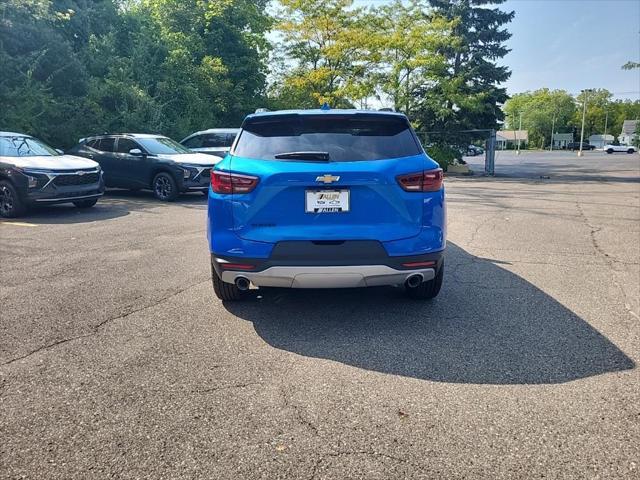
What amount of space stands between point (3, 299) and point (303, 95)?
82.8 feet

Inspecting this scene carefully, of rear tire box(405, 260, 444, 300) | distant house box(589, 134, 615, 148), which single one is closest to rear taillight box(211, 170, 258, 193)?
rear tire box(405, 260, 444, 300)

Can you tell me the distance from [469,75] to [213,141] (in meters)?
16.2

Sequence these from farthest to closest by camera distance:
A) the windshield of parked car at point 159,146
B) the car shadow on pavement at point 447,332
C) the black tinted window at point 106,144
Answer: the black tinted window at point 106,144 → the windshield of parked car at point 159,146 → the car shadow on pavement at point 447,332

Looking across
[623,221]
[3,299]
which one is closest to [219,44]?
[623,221]

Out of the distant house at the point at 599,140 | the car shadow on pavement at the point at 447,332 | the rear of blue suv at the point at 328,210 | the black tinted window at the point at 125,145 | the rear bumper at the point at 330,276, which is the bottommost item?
the car shadow on pavement at the point at 447,332

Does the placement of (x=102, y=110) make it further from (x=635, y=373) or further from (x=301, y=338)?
(x=635, y=373)

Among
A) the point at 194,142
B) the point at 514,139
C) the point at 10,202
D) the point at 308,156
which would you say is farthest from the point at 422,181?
the point at 514,139

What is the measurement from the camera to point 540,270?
6008 millimetres

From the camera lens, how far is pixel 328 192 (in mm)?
3762

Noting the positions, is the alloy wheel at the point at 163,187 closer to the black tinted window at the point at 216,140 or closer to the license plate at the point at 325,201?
the black tinted window at the point at 216,140

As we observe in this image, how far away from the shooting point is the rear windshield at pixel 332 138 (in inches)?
156

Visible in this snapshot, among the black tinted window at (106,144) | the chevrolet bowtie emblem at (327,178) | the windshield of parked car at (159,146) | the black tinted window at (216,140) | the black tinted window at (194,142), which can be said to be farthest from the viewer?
the black tinted window at (194,142)

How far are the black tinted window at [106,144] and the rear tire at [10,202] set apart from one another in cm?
358

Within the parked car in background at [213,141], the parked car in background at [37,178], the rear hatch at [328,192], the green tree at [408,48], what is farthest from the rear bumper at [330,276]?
the green tree at [408,48]
